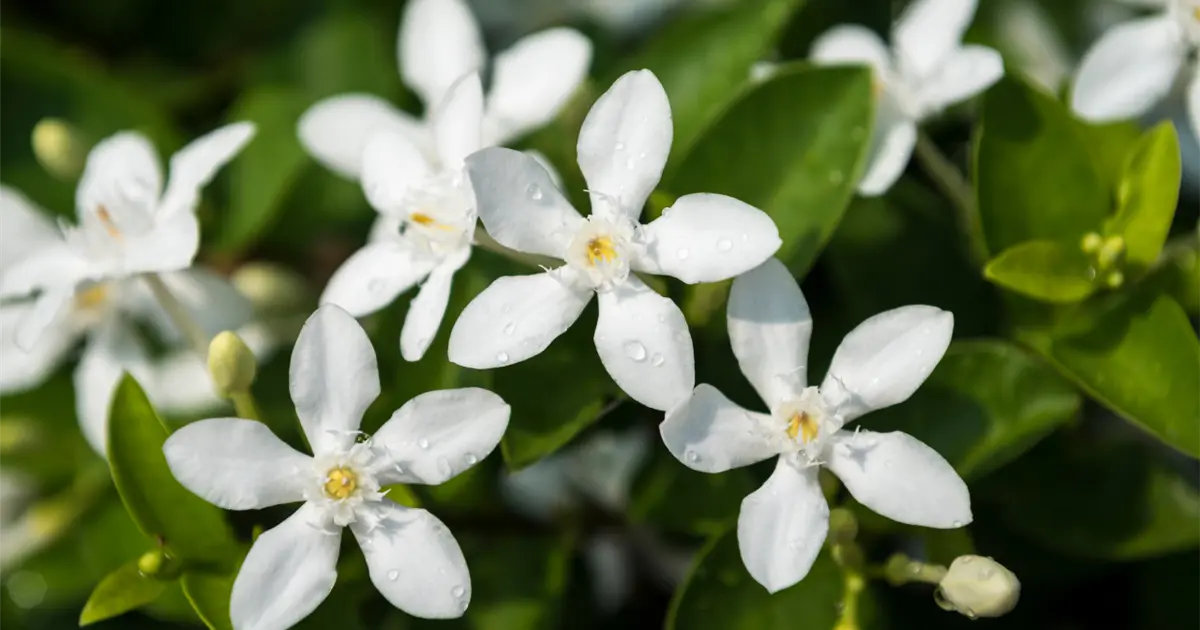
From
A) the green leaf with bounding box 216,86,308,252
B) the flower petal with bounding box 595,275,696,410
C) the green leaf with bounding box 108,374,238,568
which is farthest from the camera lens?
the green leaf with bounding box 216,86,308,252

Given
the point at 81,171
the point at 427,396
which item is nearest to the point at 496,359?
the point at 427,396

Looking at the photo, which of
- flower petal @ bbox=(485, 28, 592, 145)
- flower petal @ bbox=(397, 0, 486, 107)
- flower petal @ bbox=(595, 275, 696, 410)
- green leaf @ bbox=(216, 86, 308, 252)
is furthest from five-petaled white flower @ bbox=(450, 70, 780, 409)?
green leaf @ bbox=(216, 86, 308, 252)

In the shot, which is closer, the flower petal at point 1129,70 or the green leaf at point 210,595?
the green leaf at point 210,595

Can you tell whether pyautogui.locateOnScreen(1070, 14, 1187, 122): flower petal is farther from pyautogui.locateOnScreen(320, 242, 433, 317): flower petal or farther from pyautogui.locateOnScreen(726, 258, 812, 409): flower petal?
pyautogui.locateOnScreen(320, 242, 433, 317): flower petal

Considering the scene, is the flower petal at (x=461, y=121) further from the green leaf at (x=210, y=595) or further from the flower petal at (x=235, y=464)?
the green leaf at (x=210, y=595)

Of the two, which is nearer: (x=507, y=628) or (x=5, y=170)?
(x=507, y=628)

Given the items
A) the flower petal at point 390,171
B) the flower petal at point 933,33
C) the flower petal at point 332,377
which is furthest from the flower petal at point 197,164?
the flower petal at point 933,33

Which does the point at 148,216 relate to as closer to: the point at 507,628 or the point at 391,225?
the point at 391,225
